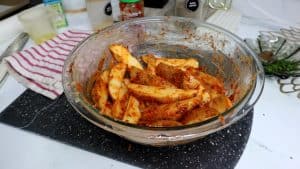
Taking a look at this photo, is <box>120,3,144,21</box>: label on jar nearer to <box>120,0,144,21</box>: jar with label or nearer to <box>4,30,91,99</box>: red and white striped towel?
<box>120,0,144,21</box>: jar with label

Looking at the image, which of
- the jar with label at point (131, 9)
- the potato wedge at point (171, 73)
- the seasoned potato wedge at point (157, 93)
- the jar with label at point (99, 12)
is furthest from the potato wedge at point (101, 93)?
the jar with label at point (99, 12)

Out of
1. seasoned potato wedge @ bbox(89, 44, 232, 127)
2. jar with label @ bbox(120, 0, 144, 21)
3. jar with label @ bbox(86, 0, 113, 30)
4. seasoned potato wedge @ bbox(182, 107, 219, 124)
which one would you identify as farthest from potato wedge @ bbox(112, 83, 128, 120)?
jar with label @ bbox(86, 0, 113, 30)

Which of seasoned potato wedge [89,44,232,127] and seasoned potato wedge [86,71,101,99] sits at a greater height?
seasoned potato wedge [89,44,232,127]

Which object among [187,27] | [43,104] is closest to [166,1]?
[187,27]

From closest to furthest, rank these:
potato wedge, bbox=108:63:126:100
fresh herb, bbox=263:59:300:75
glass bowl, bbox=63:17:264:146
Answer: glass bowl, bbox=63:17:264:146 < potato wedge, bbox=108:63:126:100 < fresh herb, bbox=263:59:300:75

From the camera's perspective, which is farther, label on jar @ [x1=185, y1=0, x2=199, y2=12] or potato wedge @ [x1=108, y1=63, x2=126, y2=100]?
label on jar @ [x1=185, y1=0, x2=199, y2=12]

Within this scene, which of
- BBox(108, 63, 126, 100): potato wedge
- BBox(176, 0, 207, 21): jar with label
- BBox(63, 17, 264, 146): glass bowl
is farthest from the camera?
BBox(176, 0, 207, 21): jar with label

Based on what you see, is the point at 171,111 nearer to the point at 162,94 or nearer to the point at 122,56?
the point at 162,94

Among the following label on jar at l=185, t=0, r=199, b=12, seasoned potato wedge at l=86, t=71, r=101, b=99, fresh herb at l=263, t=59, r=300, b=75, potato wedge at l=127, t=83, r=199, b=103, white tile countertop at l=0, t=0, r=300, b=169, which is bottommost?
white tile countertop at l=0, t=0, r=300, b=169
